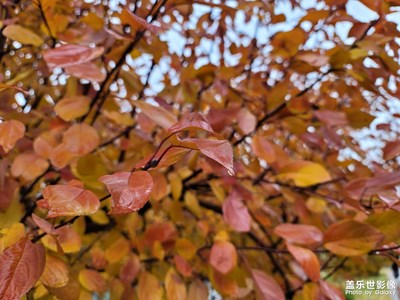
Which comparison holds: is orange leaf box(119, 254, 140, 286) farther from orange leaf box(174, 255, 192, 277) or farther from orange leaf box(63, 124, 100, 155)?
orange leaf box(63, 124, 100, 155)

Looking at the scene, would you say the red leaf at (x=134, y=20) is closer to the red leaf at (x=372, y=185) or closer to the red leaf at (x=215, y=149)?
the red leaf at (x=215, y=149)

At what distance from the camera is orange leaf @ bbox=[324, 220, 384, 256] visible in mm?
651

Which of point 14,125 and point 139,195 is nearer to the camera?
point 139,195

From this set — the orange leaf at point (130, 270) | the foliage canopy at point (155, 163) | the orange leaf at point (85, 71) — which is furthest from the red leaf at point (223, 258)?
the orange leaf at point (85, 71)

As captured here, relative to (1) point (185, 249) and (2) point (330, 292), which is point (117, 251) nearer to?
(1) point (185, 249)

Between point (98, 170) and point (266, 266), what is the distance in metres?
0.64

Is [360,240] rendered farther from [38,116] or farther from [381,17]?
[38,116]

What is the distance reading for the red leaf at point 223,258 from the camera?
72 cm

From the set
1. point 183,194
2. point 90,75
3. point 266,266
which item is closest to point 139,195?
point 90,75

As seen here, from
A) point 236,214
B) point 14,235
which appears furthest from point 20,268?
point 236,214

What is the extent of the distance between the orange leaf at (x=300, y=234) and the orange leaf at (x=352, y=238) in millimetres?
23

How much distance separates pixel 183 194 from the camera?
107cm

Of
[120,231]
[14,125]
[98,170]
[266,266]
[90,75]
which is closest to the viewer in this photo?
[14,125]

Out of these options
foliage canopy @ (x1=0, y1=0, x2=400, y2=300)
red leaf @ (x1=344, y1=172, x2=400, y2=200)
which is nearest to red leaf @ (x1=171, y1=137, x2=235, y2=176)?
foliage canopy @ (x1=0, y1=0, x2=400, y2=300)
